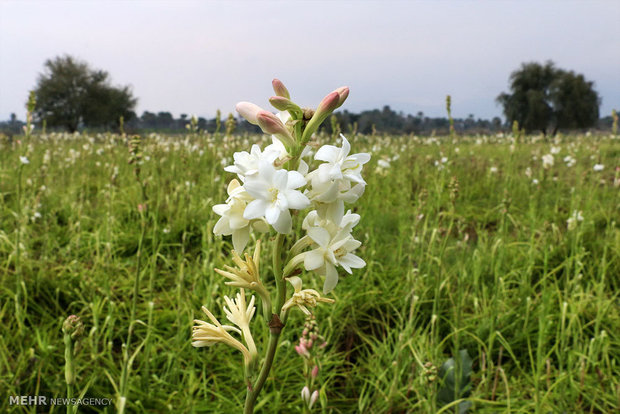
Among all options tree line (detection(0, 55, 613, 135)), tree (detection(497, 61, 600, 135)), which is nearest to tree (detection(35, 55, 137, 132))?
tree line (detection(0, 55, 613, 135))

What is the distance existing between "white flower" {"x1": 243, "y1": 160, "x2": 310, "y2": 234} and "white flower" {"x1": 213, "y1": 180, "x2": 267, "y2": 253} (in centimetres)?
6

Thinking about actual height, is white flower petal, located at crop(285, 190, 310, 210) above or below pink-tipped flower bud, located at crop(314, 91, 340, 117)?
below

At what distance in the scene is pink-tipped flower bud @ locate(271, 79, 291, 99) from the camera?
39.5 inches

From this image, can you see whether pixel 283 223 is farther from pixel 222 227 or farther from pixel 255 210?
pixel 222 227

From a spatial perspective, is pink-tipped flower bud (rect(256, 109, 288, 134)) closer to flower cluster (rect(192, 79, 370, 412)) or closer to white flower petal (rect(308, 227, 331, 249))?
flower cluster (rect(192, 79, 370, 412))

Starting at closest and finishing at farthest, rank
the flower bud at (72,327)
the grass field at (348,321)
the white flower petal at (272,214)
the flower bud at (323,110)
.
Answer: the white flower petal at (272,214) < the flower bud at (323,110) < the flower bud at (72,327) < the grass field at (348,321)

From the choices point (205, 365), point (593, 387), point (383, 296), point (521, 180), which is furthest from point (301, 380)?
point (521, 180)

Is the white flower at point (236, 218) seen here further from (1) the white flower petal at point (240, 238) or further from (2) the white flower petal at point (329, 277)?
(2) the white flower petal at point (329, 277)

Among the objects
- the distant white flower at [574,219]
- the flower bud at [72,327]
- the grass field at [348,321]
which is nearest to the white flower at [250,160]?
the flower bud at [72,327]

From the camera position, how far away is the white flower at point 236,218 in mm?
986

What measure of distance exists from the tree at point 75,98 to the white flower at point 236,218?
51577 millimetres

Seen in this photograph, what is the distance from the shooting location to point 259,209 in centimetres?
91

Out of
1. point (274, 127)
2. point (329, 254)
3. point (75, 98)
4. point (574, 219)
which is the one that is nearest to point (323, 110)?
point (274, 127)

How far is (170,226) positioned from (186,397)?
102 inches
